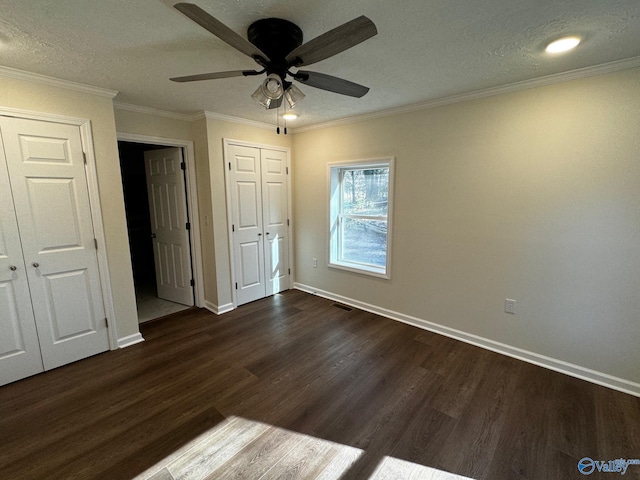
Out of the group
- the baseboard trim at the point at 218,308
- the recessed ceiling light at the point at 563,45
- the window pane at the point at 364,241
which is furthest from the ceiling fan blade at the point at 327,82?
the baseboard trim at the point at 218,308

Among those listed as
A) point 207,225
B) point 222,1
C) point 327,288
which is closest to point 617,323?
point 327,288

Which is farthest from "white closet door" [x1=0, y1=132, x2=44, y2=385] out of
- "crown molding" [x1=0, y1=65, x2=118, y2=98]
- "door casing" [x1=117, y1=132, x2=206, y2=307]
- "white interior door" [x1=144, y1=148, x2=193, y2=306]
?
"white interior door" [x1=144, y1=148, x2=193, y2=306]

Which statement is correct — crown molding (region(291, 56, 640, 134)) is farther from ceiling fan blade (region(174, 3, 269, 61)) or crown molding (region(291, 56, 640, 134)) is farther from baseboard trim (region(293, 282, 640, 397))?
baseboard trim (region(293, 282, 640, 397))

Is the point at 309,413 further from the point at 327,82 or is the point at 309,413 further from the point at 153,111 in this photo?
the point at 153,111

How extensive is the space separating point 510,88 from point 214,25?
7.88ft

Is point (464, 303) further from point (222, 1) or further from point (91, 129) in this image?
point (91, 129)

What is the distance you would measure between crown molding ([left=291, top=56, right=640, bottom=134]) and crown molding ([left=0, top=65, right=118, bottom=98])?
2.40 m

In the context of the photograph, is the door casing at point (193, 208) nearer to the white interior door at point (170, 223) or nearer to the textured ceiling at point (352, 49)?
the white interior door at point (170, 223)

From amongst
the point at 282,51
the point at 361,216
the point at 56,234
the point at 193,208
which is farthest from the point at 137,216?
the point at 282,51

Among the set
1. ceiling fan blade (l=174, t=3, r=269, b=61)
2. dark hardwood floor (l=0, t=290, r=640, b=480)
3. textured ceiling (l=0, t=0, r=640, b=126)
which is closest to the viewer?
ceiling fan blade (l=174, t=3, r=269, b=61)

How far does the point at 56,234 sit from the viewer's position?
2.36 meters

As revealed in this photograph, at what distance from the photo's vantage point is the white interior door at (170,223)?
11.5 ft

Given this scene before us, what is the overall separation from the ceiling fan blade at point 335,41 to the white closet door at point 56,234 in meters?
2.15

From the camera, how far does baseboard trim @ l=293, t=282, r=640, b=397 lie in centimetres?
217
